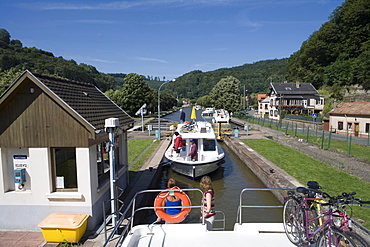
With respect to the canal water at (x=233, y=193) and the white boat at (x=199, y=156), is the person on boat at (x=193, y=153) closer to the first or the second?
the white boat at (x=199, y=156)

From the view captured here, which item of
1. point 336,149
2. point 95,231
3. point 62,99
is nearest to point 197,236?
point 95,231

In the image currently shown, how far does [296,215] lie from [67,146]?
6150mm

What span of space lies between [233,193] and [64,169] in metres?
8.85

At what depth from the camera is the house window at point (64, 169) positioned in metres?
7.57

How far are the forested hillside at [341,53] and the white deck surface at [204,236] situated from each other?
2197 inches

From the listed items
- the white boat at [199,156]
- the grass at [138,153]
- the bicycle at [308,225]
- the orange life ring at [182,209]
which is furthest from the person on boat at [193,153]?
the bicycle at [308,225]

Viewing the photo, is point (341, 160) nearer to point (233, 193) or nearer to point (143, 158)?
point (233, 193)

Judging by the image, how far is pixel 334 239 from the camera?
→ 155 inches

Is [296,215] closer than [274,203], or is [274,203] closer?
[296,215]

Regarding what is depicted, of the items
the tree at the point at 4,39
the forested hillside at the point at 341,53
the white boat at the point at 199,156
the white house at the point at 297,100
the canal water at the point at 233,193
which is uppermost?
the tree at the point at 4,39

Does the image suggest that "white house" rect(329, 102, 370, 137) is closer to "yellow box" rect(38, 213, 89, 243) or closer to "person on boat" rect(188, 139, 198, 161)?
"person on boat" rect(188, 139, 198, 161)

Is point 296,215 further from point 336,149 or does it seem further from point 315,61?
point 315,61

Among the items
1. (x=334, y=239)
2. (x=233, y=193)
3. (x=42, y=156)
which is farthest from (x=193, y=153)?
(x=334, y=239)

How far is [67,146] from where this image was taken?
7.33m
